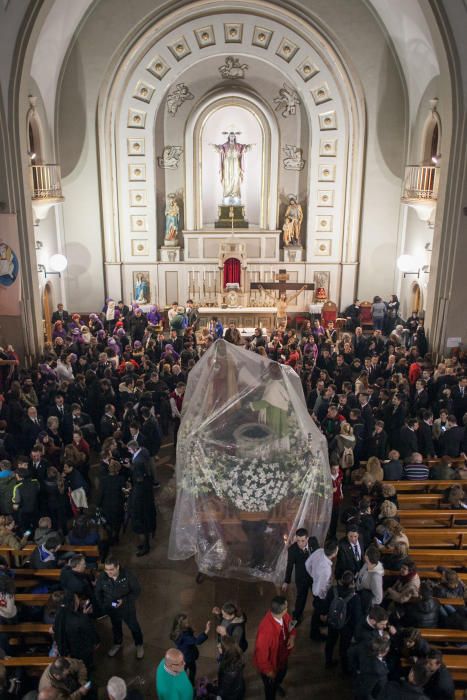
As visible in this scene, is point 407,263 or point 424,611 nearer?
point 424,611

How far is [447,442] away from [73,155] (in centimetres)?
1529

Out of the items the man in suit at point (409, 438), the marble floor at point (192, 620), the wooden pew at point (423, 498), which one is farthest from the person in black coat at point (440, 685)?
the man in suit at point (409, 438)

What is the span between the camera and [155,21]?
18.9 m

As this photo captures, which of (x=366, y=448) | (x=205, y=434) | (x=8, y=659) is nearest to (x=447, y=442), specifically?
(x=366, y=448)

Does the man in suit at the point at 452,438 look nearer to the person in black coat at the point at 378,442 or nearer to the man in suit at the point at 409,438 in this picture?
the man in suit at the point at 409,438

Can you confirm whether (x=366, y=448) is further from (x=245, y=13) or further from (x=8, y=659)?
(x=245, y=13)

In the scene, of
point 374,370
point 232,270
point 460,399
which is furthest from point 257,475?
point 232,270

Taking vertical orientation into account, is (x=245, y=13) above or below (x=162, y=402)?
above

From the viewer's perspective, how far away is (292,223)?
2153 centimetres

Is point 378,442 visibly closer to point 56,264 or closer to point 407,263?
point 407,263

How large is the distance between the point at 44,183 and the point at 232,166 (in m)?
6.65

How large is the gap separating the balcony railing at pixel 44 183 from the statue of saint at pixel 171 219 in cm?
393

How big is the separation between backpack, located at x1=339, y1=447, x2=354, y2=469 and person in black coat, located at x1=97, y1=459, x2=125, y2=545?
3.22 m

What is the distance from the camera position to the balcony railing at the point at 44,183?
17.2 meters
